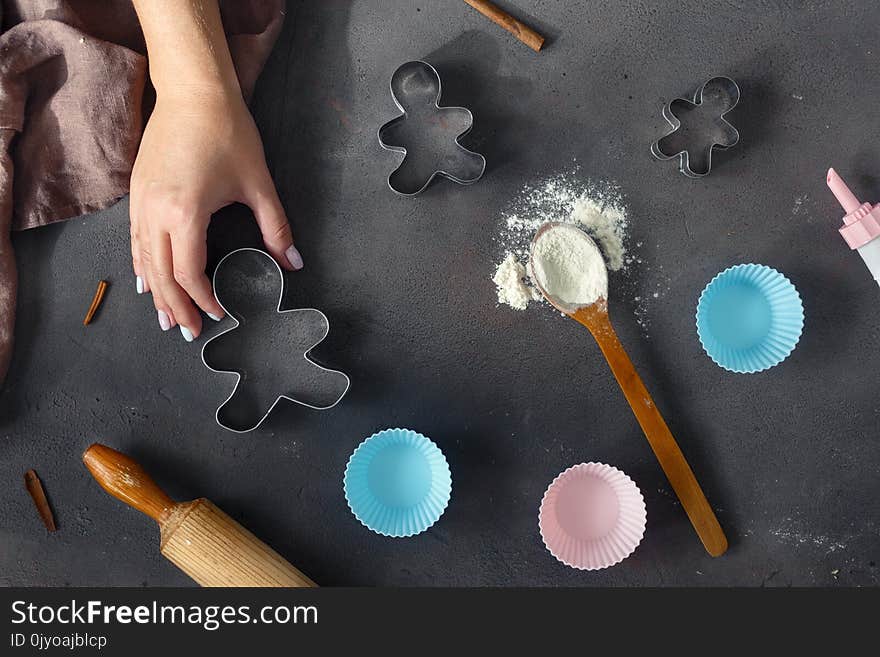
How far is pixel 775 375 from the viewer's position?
0.96 metres

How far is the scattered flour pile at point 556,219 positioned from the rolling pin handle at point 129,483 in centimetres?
52

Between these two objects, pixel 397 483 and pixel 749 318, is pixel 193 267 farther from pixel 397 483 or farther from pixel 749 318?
pixel 749 318

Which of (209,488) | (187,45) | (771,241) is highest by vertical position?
(187,45)

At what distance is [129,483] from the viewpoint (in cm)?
91

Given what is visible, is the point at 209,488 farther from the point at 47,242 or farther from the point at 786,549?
the point at 786,549

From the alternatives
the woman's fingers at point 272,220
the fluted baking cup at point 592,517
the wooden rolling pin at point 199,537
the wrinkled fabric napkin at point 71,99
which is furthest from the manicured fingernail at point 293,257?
the fluted baking cup at point 592,517

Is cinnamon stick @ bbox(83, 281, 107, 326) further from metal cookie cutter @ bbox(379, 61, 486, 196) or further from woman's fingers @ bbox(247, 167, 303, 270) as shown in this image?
metal cookie cutter @ bbox(379, 61, 486, 196)

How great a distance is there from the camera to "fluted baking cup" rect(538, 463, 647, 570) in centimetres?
90

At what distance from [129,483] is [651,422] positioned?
681mm

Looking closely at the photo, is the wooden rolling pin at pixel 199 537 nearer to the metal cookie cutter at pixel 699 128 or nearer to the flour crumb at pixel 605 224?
the flour crumb at pixel 605 224

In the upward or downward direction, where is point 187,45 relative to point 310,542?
upward

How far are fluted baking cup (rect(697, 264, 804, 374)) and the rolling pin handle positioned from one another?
0.74 m

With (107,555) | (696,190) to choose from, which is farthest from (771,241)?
(107,555)

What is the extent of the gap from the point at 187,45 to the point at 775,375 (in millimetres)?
886
